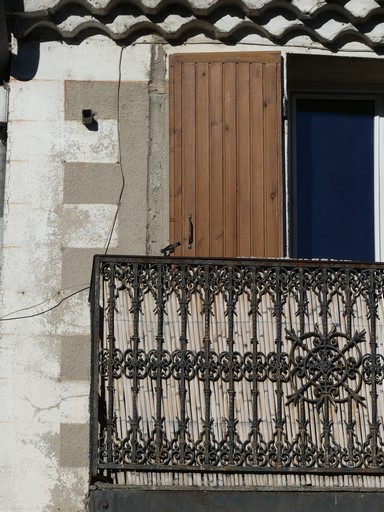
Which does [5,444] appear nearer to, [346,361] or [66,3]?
[346,361]

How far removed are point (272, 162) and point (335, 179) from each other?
0.74m

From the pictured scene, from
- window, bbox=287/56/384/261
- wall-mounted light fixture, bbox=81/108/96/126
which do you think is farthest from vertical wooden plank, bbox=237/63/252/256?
wall-mounted light fixture, bbox=81/108/96/126

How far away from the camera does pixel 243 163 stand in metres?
12.0

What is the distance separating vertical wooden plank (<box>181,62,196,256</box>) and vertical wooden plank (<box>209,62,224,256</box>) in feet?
0.37

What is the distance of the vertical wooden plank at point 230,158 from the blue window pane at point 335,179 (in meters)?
0.70

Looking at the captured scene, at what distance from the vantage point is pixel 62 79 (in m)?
12.2

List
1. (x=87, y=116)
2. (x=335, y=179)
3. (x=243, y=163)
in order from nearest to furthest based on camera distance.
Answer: (x=243, y=163)
(x=87, y=116)
(x=335, y=179)

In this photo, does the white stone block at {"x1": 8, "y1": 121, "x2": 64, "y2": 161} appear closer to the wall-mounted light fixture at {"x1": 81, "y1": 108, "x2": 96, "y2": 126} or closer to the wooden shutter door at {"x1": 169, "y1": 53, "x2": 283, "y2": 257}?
the wall-mounted light fixture at {"x1": 81, "y1": 108, "x2": 96, "y2": 126}

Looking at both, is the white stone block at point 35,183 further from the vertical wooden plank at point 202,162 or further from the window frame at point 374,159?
the window frame at point 374,159

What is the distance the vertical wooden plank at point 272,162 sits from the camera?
11805mm

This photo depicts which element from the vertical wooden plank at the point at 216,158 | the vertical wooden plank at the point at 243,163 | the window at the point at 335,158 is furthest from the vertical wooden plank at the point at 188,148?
the window at the point at 335,158

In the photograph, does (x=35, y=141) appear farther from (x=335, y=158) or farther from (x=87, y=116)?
(x=335, y=158)

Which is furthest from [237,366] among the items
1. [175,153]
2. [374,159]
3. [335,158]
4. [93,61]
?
[93,61]

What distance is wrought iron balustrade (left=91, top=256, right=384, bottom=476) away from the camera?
420 inches
